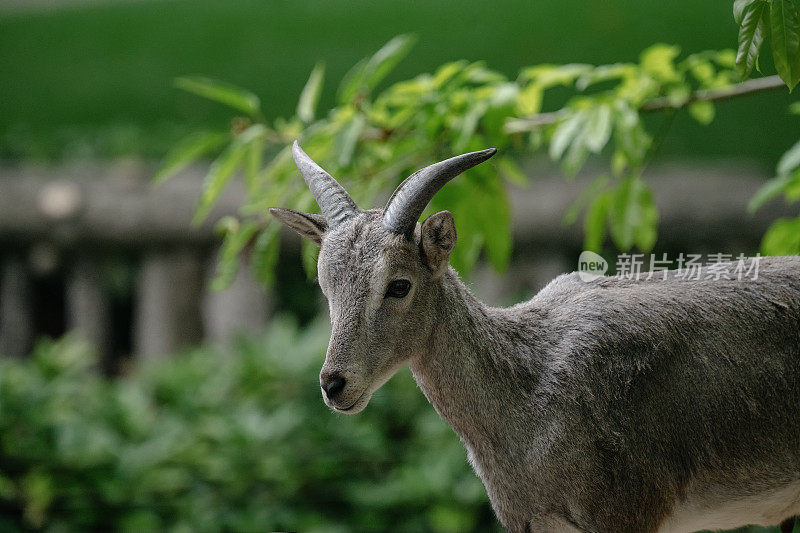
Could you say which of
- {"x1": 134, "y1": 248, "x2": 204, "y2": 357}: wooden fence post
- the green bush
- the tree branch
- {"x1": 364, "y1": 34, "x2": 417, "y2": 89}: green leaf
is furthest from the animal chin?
{"x1": 134, "y1": 248, "x2": 204, "y2": 357}: wooden fence post

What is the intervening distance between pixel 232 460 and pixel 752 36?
3951 mm

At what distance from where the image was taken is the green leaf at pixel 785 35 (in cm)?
148

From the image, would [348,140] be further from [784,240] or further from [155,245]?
[155,245]

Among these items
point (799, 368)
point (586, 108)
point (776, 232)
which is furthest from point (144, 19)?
point (799, 368)

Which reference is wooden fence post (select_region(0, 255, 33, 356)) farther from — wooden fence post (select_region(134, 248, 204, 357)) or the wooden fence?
wooden fence post (select_region(134, 248, 204, 357))

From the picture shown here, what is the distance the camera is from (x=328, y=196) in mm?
1498

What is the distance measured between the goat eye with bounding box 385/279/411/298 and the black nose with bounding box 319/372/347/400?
0.16 m

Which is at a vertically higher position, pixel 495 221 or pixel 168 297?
pixel 495 221

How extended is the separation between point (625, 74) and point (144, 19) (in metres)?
5.04

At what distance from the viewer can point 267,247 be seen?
2.29 meters

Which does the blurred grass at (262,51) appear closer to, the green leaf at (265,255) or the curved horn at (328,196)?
the green leaf at (265,255)

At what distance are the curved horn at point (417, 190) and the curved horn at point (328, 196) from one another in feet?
0.27

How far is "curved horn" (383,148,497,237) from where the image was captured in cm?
136

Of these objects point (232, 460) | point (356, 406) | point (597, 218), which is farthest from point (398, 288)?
point (232, 460)
